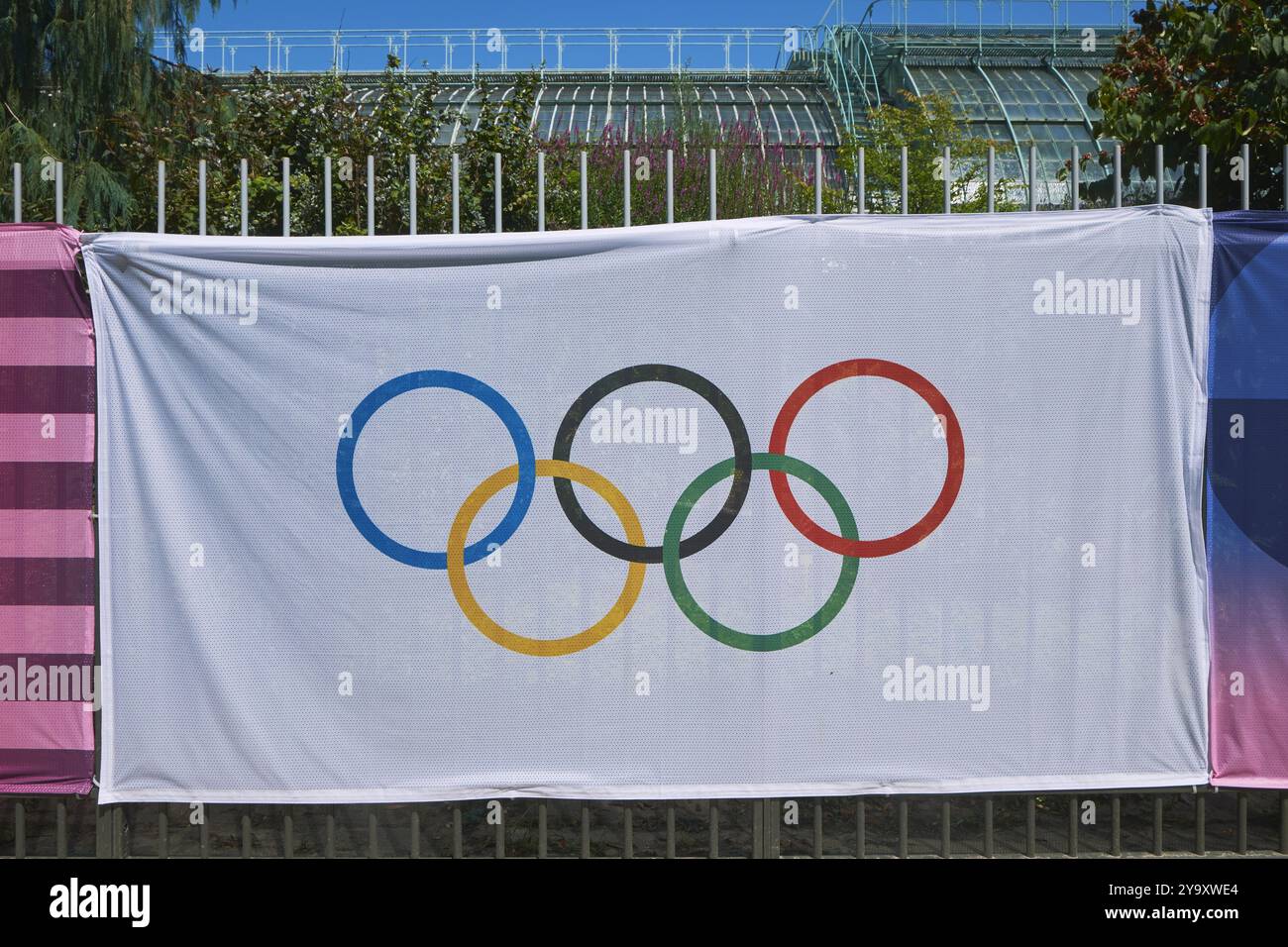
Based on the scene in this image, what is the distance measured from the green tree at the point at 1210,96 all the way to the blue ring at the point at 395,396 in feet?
11.3

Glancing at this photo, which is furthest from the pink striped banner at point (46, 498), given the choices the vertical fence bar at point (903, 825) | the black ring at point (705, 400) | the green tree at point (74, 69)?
the green tree at point (74, 69)

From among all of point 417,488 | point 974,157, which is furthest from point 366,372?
point 974,157

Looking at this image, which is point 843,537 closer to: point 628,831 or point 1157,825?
point 628,831

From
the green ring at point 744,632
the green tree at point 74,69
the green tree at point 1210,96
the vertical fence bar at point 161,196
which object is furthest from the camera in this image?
the green tree at point 74,69

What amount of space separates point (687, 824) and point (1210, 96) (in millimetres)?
5176

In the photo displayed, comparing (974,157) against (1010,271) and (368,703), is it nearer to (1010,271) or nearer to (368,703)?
(1010,271)

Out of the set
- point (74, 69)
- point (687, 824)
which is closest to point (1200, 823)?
point (687, 824)

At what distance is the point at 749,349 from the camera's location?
3.91 m

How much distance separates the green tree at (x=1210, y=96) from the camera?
19.9 feet

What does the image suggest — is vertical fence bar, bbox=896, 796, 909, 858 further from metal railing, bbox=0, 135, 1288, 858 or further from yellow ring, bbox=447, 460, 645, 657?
yellow ring, bbox=447, 460, 645, 657

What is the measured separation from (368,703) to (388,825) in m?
1.11

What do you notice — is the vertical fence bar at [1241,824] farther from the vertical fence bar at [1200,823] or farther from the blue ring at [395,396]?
the blue ring at [395,396]

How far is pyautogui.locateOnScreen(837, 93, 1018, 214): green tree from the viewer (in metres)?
10.1

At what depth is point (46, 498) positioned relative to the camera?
13.1ft
